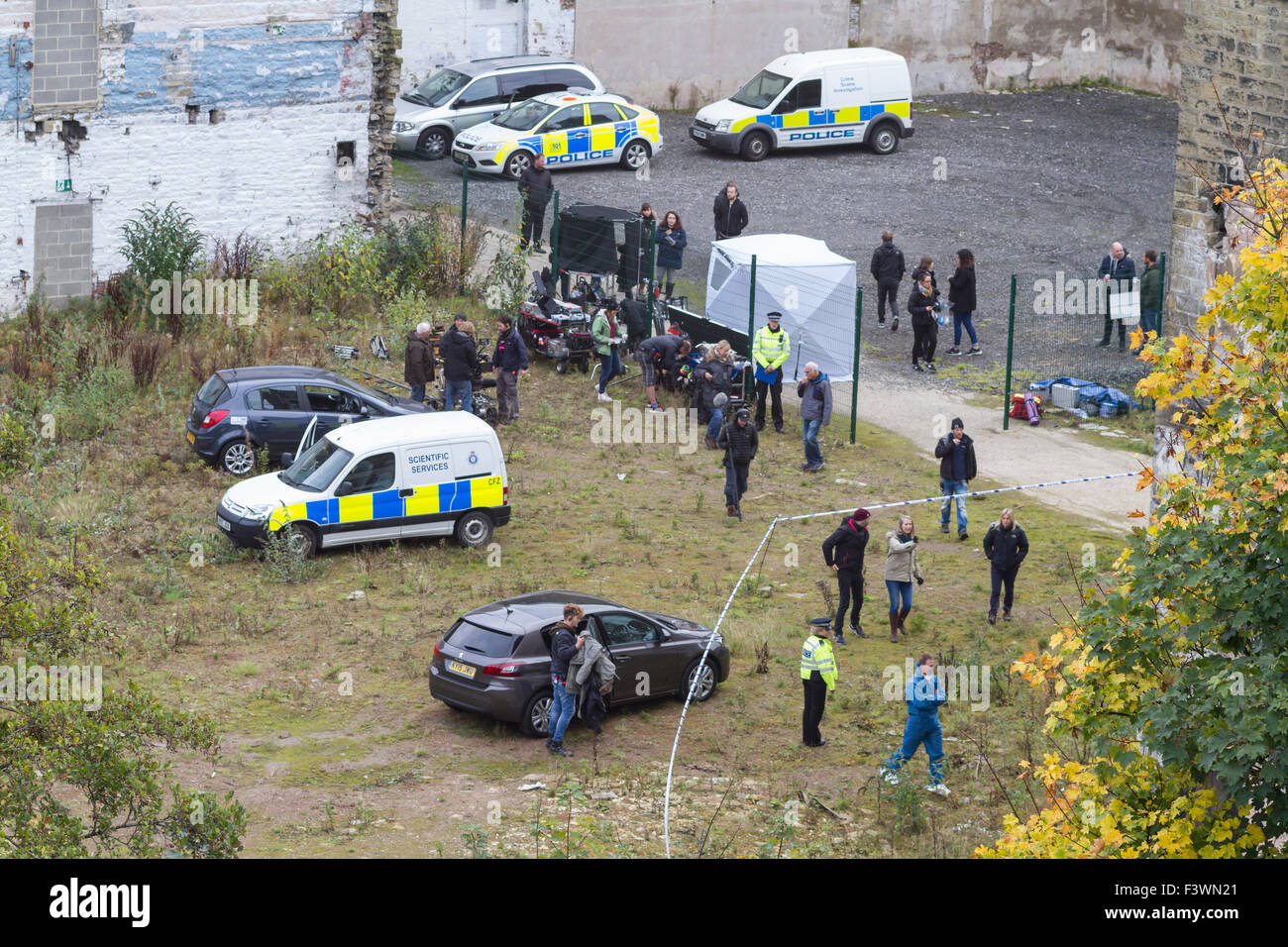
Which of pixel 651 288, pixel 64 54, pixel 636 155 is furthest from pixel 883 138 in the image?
pixel 64 54

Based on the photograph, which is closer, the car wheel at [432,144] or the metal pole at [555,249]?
the metal pole at [555,249]

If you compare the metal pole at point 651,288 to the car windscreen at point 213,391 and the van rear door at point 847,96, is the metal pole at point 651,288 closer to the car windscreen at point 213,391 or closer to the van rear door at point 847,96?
the car windscreen at point 213,391

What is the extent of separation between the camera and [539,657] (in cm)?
1569

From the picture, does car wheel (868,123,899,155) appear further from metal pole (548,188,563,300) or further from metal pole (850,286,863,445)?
metal pole (850,286,863,445)

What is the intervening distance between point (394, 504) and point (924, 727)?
776cm

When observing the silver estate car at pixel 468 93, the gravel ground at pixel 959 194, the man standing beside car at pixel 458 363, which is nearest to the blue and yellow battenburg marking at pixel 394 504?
the man standing beside car at pixel 458 363

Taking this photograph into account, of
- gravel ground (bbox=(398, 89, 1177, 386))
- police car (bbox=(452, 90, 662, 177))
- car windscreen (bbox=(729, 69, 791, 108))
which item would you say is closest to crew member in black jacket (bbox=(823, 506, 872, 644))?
gravel ground (bbox=(398, 89, 1177, 386))

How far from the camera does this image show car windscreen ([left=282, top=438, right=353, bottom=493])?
64.5 ft

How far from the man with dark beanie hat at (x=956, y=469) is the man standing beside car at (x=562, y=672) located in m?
6.43

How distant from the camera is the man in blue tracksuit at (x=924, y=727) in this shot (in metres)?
14.6

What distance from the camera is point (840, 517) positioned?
21828 mm

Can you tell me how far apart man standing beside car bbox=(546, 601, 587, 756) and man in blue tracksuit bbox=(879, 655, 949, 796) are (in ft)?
9.80
